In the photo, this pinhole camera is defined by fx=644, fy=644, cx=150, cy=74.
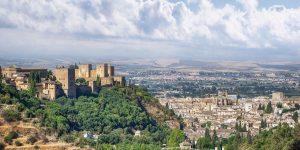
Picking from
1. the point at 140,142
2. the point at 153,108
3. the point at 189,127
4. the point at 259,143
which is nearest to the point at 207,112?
the point at 189,127

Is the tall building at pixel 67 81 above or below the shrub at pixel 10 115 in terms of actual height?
above

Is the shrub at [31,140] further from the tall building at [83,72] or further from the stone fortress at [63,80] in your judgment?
the tall building at [83,72]

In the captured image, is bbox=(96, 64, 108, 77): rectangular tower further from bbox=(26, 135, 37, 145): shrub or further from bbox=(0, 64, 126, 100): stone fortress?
bbox=(26, 135, 37, 145): shrub

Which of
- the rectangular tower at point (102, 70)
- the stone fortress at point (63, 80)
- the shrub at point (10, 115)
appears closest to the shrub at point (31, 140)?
the shrub at point (10, 115)

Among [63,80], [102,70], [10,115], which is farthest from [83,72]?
[10,115]

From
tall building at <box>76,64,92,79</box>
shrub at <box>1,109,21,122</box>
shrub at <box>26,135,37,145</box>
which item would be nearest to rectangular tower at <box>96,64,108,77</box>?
tall building at <box>76,64,92,79</box>

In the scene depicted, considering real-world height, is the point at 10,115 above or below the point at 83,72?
below

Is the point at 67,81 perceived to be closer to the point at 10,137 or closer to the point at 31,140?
the point at 31,140
